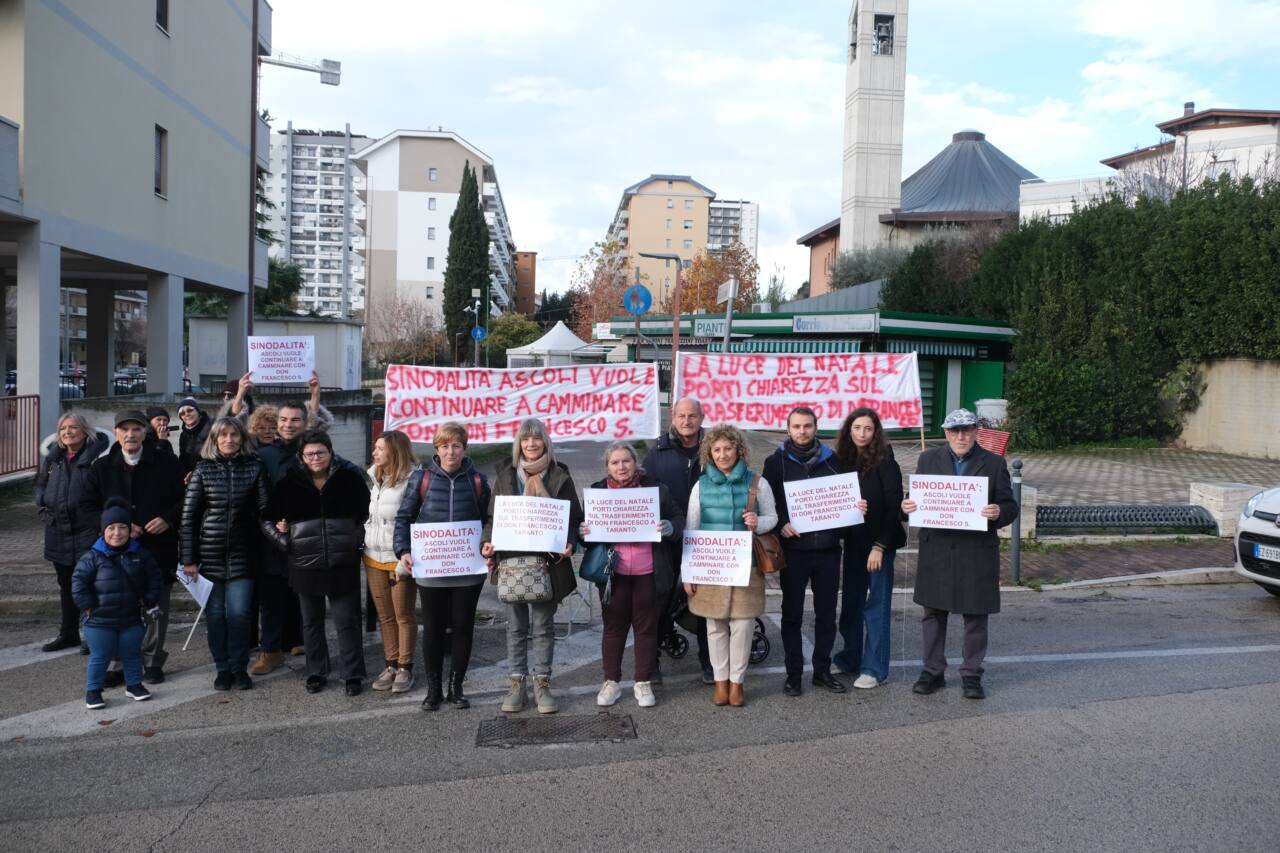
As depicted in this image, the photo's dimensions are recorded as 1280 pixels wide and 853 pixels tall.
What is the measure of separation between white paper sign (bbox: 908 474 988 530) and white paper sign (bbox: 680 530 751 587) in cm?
119

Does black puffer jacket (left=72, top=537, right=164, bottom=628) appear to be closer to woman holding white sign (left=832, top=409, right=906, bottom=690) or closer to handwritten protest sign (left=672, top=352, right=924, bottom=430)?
woman holding white sign (left=832, top=409, right=906, bottom=690)

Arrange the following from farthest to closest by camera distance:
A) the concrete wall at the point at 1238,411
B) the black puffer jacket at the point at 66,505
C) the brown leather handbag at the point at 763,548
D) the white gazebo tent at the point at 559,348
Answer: the white gazebo tent at the point at 559,348
the concrete wall at the point at 1238,411
the black puffer jacket at the point at 66,505
the brown leather handbag at the point at 763,548

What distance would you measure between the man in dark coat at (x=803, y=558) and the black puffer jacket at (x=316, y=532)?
2.80m

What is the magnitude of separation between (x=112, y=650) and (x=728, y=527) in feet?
13.1

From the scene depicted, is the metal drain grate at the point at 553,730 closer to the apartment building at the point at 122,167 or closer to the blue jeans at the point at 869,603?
the blue jeans at the point at 869,603

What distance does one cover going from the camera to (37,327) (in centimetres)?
1513

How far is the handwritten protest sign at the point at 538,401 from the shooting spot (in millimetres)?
9344

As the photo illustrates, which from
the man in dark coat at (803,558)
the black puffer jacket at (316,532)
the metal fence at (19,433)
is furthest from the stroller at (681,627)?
the metal fence at (19,433)

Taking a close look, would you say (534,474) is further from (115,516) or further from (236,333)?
(236,333)

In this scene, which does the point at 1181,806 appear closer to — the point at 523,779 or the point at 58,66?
the point at 523,779

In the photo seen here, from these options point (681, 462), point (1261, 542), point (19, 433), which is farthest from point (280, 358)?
point (1261, 542)

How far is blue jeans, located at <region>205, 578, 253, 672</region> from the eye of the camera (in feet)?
21.1

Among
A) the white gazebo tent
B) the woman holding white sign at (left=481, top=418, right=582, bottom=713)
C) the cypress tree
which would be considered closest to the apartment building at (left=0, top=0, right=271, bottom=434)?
Result: the woman holding white sign at (left=481, top=418, right=582, bottom=713)

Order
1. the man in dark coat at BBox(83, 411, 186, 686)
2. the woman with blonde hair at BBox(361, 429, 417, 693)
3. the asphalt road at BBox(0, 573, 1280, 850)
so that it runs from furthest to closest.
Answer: the man in dark coat at BBox(83, 411, 186, 686) → the woman with blonde hair at BBox(361, 429, 417, 693) → the asphalt road at BBox(0, 573, 1280, 850)
